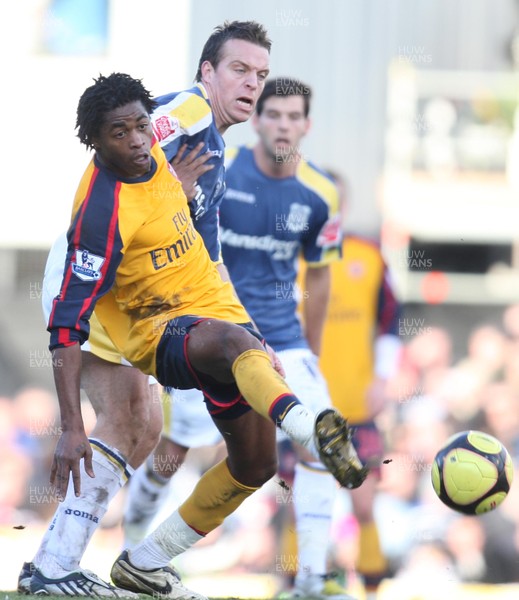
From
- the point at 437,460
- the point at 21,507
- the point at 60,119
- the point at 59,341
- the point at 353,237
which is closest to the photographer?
the point at 59,341

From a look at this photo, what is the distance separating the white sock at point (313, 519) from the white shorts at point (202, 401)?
282 millimetres

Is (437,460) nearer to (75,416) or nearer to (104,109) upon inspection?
(75,416)

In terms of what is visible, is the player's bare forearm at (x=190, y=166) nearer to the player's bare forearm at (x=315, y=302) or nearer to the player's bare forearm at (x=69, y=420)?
the player's bare forearm at (x=69, y=420)

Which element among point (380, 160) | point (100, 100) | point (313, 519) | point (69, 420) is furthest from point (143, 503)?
point (380, 160)

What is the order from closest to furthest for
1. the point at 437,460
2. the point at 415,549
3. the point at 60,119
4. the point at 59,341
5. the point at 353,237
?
the point at 59,341 → the point at 437,460 → the point at 353,237 → the point at 415,549 → the point at 60,119

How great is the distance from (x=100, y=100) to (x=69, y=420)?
118cm

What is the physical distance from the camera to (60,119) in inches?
634

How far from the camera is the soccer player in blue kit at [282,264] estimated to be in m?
6.79

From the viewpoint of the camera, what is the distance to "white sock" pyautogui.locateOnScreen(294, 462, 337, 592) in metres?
6.54

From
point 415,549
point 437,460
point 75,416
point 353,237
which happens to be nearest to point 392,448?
point 415,549

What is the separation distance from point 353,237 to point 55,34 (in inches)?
342

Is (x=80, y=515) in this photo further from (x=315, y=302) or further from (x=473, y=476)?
(x=315, y=302)

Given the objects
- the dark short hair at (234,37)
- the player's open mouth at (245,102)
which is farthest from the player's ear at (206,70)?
the player's open mouth at (245,102)

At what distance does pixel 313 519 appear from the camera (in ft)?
21.7
